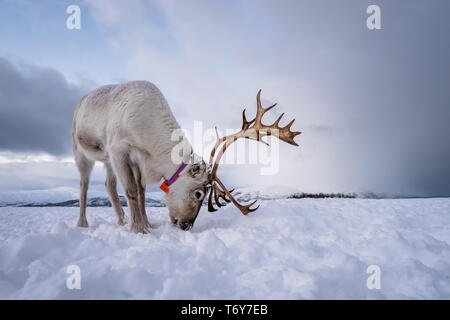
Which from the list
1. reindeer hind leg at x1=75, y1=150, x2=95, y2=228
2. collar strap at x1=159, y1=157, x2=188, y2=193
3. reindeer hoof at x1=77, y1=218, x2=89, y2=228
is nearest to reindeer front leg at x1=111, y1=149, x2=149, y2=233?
collar strap at x1=159, y1=157, x2=188, y2=193

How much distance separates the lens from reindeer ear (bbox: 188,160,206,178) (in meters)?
3.92

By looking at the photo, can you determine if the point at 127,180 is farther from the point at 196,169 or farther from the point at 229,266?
the point at 229,266

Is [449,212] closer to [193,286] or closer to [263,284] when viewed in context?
[263,284]

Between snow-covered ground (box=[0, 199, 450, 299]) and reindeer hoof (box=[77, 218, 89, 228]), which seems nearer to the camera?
snow-covered ground (box=[0, 199, 450, 299])

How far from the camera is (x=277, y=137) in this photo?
14.2 ft

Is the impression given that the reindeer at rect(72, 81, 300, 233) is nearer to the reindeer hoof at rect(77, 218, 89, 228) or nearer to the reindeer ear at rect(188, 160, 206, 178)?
the reindeer ear at rect(188, 160, 206, 178)

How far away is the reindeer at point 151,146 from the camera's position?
12.6 feet

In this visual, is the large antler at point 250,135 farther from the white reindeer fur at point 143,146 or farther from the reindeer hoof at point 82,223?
the reindeer hoof at point 82,223

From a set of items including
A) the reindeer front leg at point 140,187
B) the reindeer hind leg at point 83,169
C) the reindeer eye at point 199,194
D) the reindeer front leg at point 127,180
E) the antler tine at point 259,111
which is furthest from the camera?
the reindeer hind leg at point 83,169

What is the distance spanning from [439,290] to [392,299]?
20.1 inches

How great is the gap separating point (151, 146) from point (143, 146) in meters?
0.13

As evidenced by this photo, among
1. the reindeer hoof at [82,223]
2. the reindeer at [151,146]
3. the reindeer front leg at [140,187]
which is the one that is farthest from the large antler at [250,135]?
the reindeer hoof at [82,223]

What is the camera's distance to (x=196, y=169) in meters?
3.94
